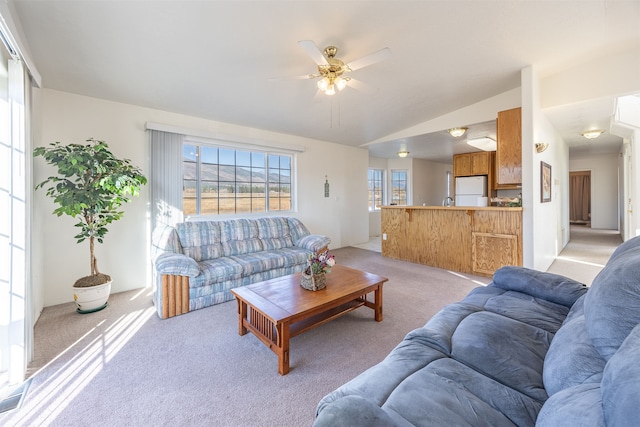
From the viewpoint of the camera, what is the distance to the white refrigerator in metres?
6.78

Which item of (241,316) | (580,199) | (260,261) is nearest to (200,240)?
(260,261)

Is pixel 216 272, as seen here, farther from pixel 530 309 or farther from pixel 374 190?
pixel 374 190

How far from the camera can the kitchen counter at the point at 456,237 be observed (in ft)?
12.6

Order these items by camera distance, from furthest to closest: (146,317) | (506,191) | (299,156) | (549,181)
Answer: (506,191)
(299,156)
(549,181)
(146,317)

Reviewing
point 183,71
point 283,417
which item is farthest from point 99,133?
point 283,417

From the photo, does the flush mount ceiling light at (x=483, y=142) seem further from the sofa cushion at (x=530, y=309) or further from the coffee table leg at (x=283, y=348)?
the coffee table leg at (x=283, y=348)

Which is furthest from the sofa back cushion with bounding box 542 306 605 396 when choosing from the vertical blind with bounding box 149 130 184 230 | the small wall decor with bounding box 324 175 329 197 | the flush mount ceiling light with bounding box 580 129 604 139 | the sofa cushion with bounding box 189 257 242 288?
the flush mount ceiling light with bounding box 580 129 604 139

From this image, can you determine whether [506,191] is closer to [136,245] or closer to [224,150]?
[224,150]

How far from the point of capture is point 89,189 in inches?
108

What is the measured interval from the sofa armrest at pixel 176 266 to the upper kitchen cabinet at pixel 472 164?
676 centimetres

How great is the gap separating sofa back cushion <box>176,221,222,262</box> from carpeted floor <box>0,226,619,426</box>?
0.79 meters

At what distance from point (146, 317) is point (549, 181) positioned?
599cm

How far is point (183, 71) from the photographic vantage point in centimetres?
291

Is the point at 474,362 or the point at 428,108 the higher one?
the point at 428,108
